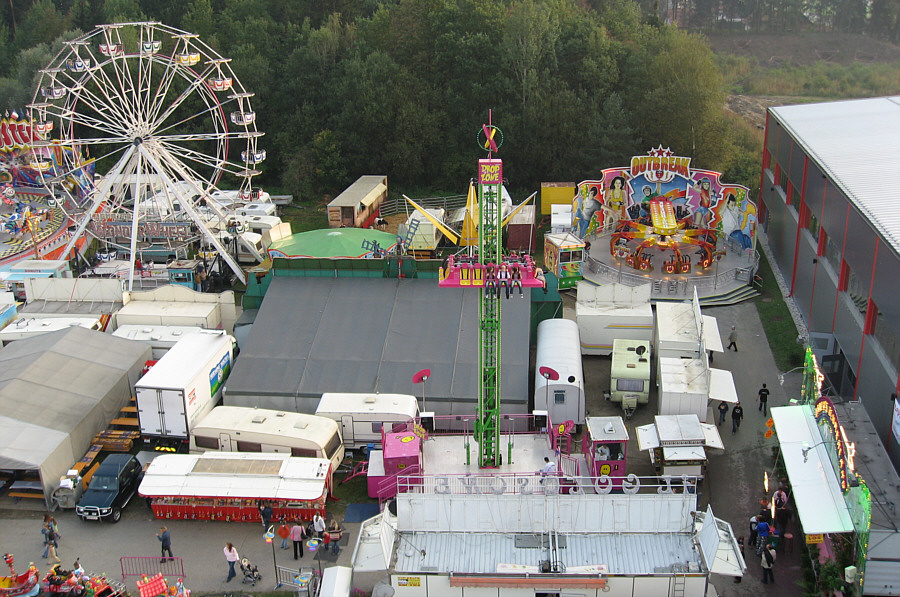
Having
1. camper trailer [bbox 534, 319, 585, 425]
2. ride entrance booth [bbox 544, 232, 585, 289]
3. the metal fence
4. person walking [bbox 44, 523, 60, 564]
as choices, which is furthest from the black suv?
ride entrance booth [bbox 544, 232, 585, 289]

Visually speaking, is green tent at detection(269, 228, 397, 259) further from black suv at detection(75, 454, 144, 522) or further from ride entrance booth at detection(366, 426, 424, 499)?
ride entrance booth at detection(366, 426, 424, 499)

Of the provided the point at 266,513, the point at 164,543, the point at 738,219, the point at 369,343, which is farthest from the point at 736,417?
the point at 164,543

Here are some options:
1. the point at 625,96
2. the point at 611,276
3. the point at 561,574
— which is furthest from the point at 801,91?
the point at 561,574

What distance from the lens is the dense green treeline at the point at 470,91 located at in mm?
56906

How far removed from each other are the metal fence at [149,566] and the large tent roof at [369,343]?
7231mm

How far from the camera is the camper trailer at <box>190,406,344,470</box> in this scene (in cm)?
2669

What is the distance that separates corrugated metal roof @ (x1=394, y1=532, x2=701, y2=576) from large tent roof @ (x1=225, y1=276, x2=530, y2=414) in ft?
26.8

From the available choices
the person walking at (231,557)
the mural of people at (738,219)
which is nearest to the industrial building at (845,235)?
the mural of people at (738,219)

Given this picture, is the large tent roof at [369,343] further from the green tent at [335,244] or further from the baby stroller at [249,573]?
the green tent at [335,244]

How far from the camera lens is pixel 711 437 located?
88.0ft

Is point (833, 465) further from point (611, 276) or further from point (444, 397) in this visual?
point (611, 276)

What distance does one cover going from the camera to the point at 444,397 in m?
29.2

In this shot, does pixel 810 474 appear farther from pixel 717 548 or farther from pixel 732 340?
pixel 732 340

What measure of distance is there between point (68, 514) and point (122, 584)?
13.7 ft
